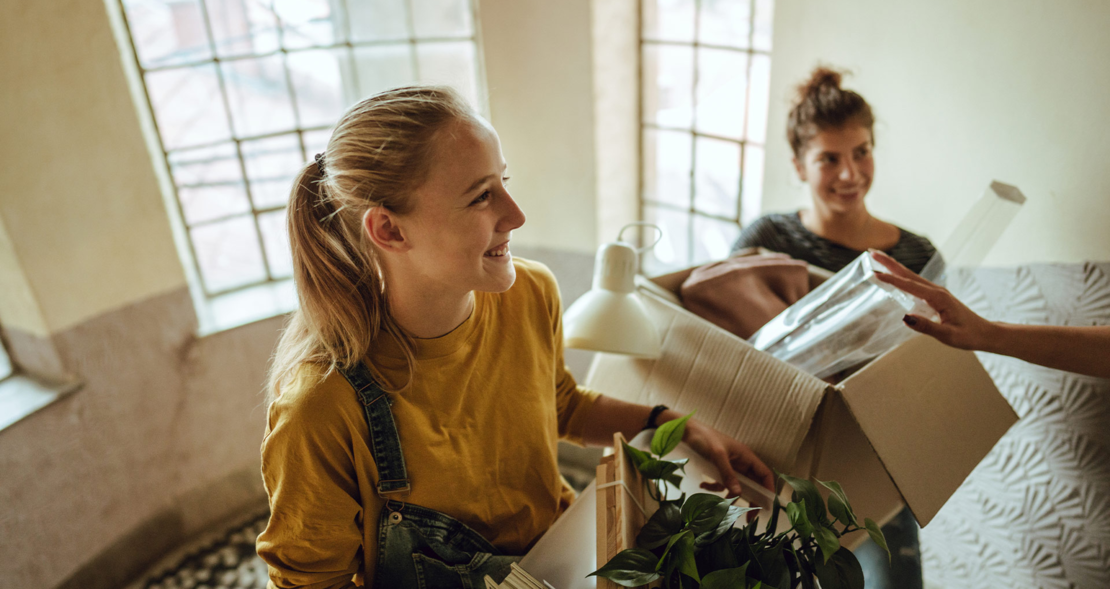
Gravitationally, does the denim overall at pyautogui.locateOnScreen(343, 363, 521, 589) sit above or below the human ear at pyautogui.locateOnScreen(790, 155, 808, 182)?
below

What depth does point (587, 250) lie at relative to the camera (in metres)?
3.13

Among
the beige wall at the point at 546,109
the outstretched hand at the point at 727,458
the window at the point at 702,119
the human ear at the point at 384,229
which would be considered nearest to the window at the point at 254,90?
the beige wall at the point at 546,109

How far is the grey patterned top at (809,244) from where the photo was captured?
1.91m

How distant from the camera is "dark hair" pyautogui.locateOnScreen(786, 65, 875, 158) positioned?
6.15 ft

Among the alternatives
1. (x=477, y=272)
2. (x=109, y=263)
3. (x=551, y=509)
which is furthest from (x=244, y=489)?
(x=477, y=272)

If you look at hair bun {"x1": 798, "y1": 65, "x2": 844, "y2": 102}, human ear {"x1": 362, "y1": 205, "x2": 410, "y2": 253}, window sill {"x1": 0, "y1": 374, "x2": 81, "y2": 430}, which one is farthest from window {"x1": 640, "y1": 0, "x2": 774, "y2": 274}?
window sill {"x1": 0, "y1": 374, "x2": 81, "y2": 430}

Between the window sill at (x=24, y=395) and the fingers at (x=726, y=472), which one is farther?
the window sill at (x=24, y=395)

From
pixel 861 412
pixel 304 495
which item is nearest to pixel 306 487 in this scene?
pixel 304 495

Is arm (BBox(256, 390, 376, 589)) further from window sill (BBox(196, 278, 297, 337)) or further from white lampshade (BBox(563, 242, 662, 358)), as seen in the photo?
window sill (BBox(196, 278, 297, 337))

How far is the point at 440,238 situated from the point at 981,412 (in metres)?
1.04

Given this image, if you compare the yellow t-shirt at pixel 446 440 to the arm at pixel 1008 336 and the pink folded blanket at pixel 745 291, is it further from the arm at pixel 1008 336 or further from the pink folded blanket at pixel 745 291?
the arm at pixel 1008 336

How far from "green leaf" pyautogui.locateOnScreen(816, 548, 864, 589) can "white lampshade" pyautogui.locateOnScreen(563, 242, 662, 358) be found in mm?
503

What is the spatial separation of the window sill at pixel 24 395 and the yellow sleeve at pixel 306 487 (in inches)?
63.4

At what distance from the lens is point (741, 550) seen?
1005 mm
